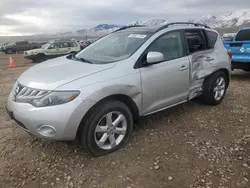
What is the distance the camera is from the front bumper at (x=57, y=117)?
262cm

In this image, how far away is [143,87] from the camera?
327 cm

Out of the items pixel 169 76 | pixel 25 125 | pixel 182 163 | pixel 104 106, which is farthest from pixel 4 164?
pixel 169 76

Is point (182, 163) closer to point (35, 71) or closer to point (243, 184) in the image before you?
point (243, 184)

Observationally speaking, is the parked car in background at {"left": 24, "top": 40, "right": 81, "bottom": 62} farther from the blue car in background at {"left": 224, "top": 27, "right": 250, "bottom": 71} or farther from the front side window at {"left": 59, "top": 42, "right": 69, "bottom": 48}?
the blue car in background at {"left": 224, "top": 27, "right": 250, "bottom": 71}

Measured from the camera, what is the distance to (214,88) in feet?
15.2

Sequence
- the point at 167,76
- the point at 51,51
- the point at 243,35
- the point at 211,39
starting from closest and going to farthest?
the point at 167,76, the point at 211,39, the point at 243,35, the point at 51,51

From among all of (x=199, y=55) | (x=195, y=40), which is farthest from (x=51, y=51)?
(x=199, y=55)

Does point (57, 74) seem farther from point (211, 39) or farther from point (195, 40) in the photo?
point (211, 39)

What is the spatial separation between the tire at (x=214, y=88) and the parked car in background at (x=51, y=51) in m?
13.7

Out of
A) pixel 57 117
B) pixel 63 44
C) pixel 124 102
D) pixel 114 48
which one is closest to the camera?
pixel 57 117

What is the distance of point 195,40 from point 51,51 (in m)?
14.8

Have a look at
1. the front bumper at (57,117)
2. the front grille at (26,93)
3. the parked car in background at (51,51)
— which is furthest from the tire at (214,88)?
the parked car in background at (51,51)

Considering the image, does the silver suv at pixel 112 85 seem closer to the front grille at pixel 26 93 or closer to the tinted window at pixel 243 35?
the front grille at pixel 26 93

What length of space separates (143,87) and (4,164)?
209 centimetres
